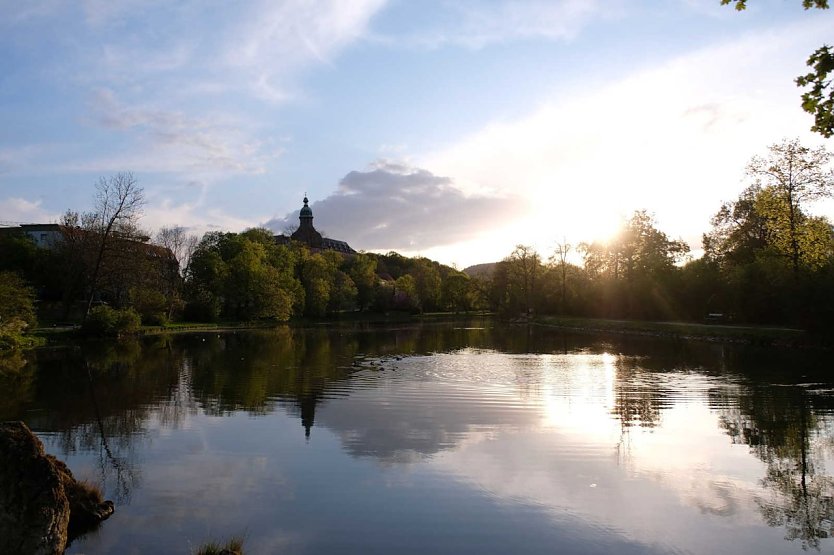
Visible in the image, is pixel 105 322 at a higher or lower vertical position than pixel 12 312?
lower

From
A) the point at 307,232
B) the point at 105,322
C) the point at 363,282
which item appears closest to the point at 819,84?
the point at 105,322

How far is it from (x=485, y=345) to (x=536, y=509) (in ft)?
111

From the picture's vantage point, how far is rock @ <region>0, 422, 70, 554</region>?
7434 mm

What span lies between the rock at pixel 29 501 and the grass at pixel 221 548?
6.06ft

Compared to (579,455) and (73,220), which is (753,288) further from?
(73,220)

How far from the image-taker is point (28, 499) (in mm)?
7594

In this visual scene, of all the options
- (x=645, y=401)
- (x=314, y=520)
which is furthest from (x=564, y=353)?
(x=314, y=520)

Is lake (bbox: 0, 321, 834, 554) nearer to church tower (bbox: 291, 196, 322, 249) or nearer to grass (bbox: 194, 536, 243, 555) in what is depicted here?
grass (bbox: 194, 536, 243, 555)

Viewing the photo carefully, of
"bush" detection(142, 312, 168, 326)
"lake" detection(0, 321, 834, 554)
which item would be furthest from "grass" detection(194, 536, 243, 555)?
"bush" detection(142, 312, 168, 326)

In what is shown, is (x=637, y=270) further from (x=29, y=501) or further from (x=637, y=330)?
(x=29, y=501)

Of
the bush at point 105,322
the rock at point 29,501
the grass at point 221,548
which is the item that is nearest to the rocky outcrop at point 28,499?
the rock at point 29,501

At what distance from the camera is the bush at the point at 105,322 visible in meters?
45.5

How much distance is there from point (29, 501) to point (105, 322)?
42.8m

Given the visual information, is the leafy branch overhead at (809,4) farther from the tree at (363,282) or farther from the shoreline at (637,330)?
the tree at (363,282)
